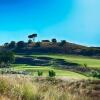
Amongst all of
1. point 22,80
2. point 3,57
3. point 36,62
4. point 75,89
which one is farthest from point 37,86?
point 36,62

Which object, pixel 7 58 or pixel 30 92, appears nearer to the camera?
pixel 30 92

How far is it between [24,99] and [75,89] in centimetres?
264

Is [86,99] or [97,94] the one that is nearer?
[86,99]

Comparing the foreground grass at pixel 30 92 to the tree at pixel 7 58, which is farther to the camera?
the tree at pixel 7 58

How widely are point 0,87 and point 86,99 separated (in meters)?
2.63

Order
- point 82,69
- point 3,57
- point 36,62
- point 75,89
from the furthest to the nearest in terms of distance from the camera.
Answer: point 36,62 < point 3,57 < point 82,69 < point 75,89

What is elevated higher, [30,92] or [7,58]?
[7,58]

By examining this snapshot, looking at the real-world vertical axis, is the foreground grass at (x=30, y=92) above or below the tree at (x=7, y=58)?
below

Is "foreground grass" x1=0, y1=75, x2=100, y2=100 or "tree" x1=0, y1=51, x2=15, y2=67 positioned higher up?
"tree" x1=0, y1=51, x2=15, y2=67

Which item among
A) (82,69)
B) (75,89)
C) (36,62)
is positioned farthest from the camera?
(36,62)

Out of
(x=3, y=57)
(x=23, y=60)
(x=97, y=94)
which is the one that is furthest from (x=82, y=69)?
(x=97, y=94)

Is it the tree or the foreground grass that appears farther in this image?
the tree

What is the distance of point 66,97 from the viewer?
12711 mm

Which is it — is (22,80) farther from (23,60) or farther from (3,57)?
(23,60)
